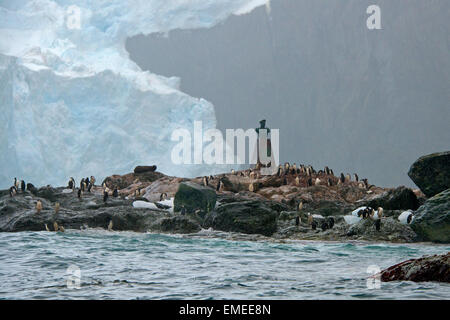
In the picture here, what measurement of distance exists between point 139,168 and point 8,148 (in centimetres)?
823

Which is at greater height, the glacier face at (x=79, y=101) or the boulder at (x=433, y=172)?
the glacier face at (x=79, y=101)

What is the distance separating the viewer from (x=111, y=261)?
263 inches

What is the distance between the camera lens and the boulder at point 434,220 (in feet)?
31.1

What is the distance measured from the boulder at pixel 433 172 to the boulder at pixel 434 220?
1.79 meters

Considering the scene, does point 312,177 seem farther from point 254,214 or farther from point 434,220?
point 434,220

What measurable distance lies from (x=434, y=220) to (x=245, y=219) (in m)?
3.59

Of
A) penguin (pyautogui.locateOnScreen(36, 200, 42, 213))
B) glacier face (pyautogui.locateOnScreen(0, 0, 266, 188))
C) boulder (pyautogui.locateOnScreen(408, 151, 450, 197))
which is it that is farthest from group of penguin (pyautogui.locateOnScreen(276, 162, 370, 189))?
glacier face (pyautogui.locateOnScreen(0, 0, 266, 188))

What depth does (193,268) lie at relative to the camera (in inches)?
245

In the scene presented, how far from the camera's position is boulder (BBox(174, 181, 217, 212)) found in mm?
13039

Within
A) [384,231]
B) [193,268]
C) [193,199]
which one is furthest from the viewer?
[193,199]

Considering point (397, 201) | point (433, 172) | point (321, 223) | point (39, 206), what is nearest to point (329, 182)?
point (397, 201)

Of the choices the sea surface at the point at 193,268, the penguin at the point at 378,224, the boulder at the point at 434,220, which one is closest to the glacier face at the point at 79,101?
the sea surface at the point at 193,268

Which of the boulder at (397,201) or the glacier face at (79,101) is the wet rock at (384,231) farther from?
the glacier face at (79,101)

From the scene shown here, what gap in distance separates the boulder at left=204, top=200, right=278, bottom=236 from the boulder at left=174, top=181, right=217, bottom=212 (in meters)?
1.54
